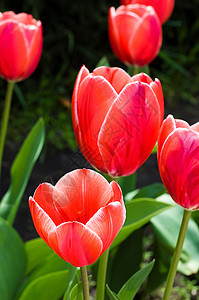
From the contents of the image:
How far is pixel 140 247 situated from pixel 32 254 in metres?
0.31

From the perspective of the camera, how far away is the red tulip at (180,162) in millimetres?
640

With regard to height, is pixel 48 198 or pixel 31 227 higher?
pixel 48 198

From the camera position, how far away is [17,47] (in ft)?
3.86

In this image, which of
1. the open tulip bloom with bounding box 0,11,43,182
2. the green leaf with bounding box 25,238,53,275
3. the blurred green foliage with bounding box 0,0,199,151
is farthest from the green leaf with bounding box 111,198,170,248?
the blurred green foliage with bounding box 0,0,199,151

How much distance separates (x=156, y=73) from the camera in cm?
324

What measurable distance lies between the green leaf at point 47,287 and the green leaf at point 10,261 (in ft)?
0.31

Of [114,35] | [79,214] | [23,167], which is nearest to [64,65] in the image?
[23,167]

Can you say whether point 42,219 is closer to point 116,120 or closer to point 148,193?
point 116,120

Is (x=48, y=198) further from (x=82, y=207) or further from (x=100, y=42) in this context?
(x=100, y=42)

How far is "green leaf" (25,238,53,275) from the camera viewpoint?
1.22 meters

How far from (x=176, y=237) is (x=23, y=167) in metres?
0.44

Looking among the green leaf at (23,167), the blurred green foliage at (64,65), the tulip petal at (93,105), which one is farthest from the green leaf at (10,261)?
the blurred green foliage at (64,65)

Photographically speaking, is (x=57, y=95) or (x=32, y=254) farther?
(x=57, y=95)

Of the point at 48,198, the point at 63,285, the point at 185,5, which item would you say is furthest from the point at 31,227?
the point at 185,5
